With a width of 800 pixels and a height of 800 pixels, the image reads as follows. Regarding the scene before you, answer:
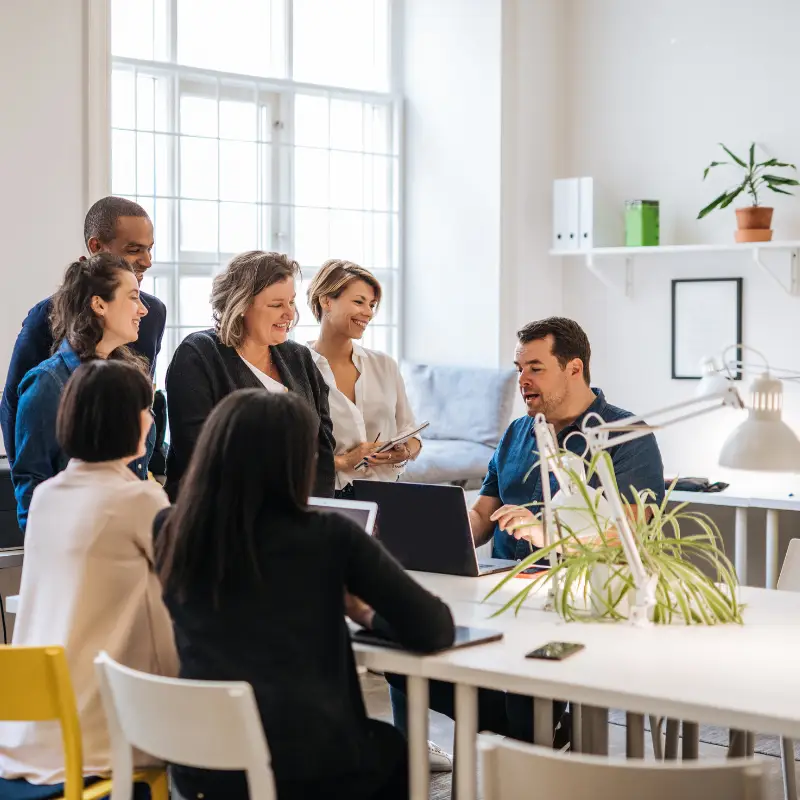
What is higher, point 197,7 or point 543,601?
point 197,7

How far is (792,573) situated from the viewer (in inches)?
117

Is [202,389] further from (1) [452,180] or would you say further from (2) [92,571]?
(1) [452,180]

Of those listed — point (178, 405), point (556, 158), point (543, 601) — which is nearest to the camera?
point (543, 601)

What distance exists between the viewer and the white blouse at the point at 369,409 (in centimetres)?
351

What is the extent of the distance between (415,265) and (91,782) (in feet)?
14.1

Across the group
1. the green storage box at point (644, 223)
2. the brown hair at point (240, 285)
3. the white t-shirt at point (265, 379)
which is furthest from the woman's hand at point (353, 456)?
the green storage box at point (644, 223)

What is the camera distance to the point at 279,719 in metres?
1.96

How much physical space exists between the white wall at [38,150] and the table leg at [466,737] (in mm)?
2730

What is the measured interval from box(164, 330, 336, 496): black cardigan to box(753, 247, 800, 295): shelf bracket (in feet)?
9.16

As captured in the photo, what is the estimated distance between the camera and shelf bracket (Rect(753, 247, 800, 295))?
17.3 ft

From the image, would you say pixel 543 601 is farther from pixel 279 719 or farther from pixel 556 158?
pixel 556 158

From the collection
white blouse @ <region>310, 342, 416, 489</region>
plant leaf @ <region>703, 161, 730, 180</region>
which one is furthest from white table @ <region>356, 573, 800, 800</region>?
plant leaf @ <region>703, 161, 730, 180</region>

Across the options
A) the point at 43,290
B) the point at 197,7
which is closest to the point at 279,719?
the point at 43,290

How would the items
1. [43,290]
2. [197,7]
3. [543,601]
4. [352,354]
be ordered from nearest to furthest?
[543,601] < [352,354] < [43,290] < [197,7]
